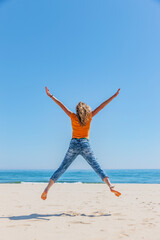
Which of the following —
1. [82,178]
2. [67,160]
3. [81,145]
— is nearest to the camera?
[81,145]

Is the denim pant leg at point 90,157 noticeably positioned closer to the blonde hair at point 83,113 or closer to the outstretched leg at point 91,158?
the outstretched leg at point 91,158

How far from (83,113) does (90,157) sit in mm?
812

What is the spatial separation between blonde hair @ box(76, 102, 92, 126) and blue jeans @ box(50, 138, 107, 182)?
0.33 meters

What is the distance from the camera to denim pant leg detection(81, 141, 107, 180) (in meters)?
4.44

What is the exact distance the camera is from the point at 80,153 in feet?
14.8
